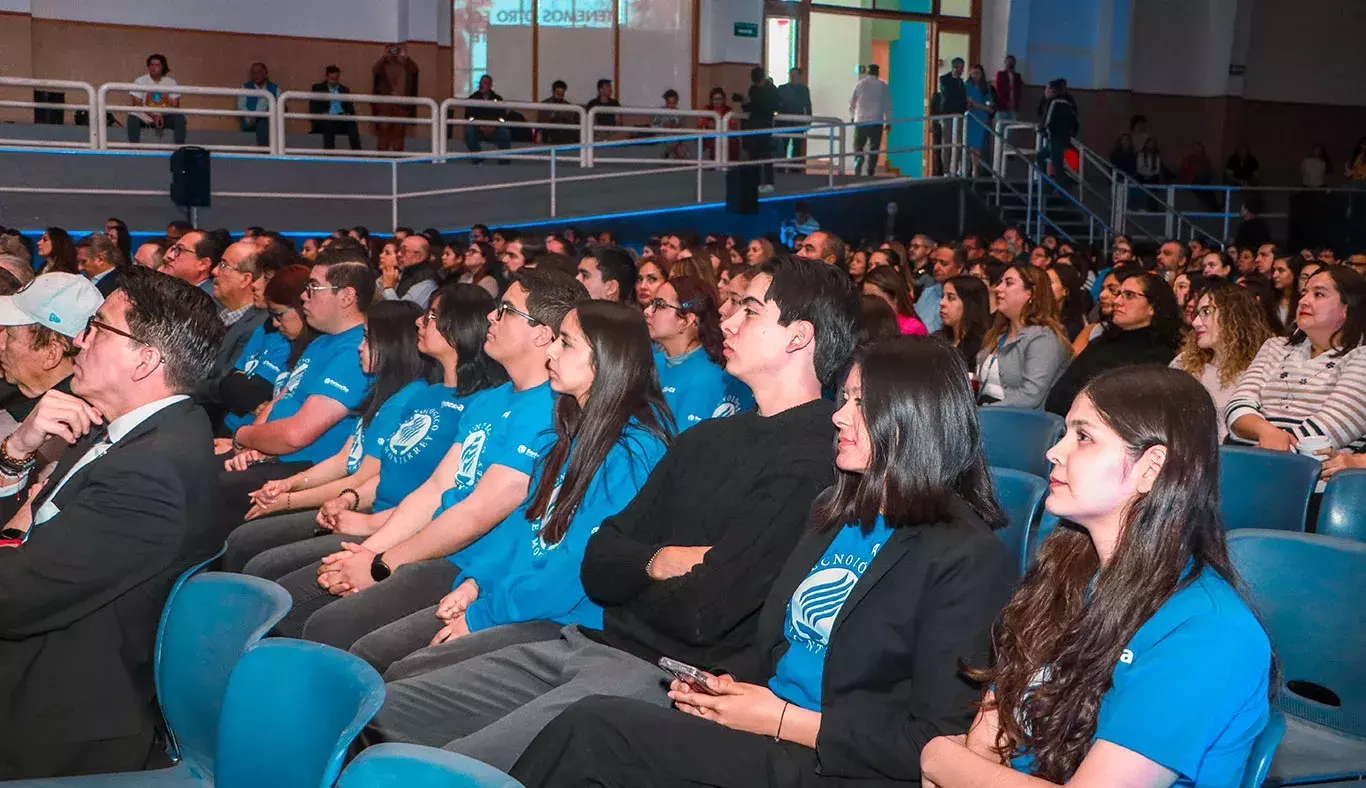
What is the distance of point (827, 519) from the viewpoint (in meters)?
2.48

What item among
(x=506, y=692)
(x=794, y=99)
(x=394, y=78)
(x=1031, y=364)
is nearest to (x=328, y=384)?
(x=506, y=692)

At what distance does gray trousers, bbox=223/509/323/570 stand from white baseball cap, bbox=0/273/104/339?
1160 millimetres

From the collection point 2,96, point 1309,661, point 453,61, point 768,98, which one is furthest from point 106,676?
point 453,61

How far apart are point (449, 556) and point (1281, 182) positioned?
64.8 feet

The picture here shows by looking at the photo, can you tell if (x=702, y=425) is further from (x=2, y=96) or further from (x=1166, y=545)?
(x=2, y=96)

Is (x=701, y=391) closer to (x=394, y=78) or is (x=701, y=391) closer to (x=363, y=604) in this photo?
(x=363, y=604)

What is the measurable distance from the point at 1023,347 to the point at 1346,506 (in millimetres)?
2522

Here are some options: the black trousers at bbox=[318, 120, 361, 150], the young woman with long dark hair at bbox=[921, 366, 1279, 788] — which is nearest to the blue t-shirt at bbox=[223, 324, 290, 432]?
the young woman with long dark hair at bbox=[921, 366, 1279, 788]

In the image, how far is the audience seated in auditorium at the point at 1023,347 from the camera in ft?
18.8

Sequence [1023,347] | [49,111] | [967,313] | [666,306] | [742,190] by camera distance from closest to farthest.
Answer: [666,306], [1023,347], [967,313], [742,190], [49,111]

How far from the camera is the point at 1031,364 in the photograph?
5.76 meters

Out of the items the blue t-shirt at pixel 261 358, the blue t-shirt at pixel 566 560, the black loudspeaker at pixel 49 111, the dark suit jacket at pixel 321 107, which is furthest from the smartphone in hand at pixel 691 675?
the black loudspeaker at pixel 49 111

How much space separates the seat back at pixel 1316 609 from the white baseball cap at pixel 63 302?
278 cm

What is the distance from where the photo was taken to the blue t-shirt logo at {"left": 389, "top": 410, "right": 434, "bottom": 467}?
163 inches
